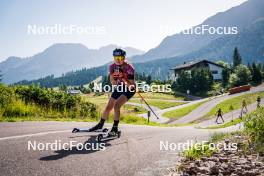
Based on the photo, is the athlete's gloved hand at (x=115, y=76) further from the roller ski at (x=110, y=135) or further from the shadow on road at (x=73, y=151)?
the shadow on road at (x=73, y=151)

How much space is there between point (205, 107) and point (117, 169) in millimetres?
81539

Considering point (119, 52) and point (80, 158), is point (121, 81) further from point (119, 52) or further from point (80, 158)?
point (80, 158)

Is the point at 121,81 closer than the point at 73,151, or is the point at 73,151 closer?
the point at 73,151

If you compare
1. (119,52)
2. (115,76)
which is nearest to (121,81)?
(115,76)

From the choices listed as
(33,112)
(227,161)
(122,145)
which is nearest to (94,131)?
(122,145)

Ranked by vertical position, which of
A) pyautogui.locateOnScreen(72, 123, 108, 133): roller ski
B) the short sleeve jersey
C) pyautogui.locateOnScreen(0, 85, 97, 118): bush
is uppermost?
the short sleeve jersey

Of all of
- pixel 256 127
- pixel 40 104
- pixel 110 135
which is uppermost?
pixel 40 104

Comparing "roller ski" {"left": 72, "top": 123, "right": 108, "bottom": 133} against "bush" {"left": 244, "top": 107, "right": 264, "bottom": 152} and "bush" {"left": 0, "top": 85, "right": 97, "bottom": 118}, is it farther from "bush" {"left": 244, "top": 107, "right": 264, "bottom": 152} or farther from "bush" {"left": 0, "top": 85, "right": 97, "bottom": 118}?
"bush" {"left": 0, "top": 85, "right": 97, "bottom": 118}

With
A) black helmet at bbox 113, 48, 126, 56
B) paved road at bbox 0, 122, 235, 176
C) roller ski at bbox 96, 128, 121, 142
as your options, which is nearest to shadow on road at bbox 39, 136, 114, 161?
paved road at bbox 0, 122, 235, 176

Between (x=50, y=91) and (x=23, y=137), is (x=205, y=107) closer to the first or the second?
(x=50, y=91)

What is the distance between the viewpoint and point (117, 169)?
5.64 metres

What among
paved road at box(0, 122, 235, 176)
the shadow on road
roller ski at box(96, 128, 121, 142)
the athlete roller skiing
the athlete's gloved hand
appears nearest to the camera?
paved road at box(0, 122, 235, 176)

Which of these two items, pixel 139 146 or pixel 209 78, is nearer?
pixel 139 146

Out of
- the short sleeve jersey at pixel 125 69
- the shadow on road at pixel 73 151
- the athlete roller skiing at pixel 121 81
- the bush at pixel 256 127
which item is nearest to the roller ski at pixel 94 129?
the athlete roller skiing at pixel 121 81
